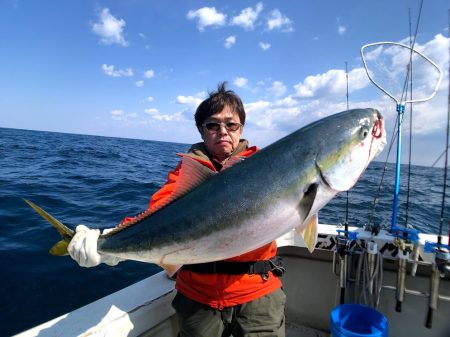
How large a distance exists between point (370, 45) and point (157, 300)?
16.3 ft

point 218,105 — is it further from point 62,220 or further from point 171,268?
point 62,220

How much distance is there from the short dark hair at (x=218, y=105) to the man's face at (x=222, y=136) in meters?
0.06

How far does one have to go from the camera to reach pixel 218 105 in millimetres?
3379

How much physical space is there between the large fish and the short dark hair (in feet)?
3.51

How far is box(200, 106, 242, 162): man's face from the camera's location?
330 centimetres

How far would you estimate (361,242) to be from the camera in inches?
176

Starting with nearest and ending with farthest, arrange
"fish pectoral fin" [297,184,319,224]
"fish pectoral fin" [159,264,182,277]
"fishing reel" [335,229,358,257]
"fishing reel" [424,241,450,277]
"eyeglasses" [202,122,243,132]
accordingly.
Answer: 1. "fish pectoral fin" [297,184,319,224]
2. "fish pectoral fin" [159,264,182,277]
3. "eyeglasses" [202,122,243,132]
4. "fishing reel" [424,241,450,277]
5. "fishing reel" [335,229,358,257]

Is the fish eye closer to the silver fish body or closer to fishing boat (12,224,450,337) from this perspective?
the silver fish body

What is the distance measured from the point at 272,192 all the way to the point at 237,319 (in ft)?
4.64

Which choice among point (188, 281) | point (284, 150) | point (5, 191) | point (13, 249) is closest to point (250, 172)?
point (284, 150)

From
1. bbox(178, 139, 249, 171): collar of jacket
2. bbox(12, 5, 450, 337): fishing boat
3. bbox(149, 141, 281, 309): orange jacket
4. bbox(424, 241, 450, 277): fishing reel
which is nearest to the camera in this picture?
bbox(149, 141, 281, 309): orange jacket

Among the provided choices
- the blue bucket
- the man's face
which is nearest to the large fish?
the man's face

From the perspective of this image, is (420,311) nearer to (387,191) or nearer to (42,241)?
(42,241)

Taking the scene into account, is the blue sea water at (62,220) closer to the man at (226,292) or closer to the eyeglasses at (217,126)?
the man at (226,292)
